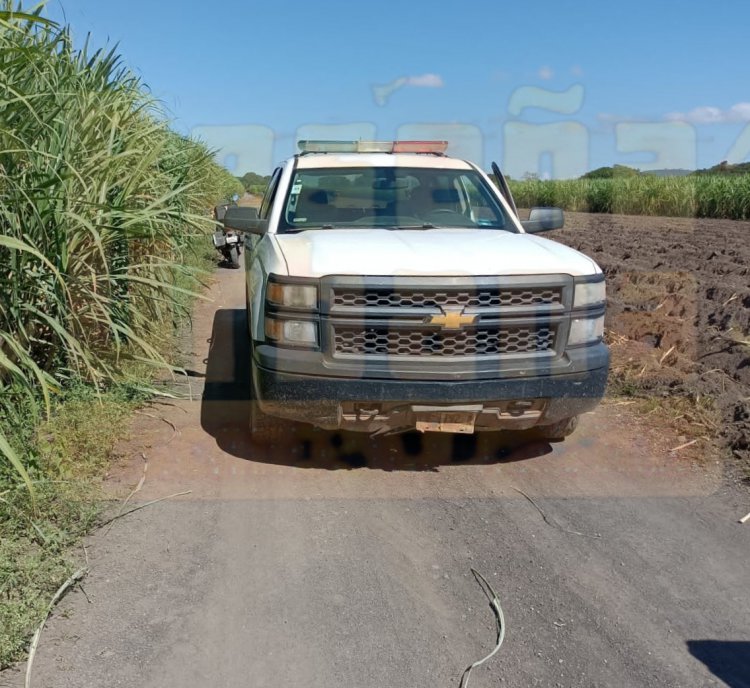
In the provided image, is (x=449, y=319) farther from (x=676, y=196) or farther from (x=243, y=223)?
(x=676, y=196)

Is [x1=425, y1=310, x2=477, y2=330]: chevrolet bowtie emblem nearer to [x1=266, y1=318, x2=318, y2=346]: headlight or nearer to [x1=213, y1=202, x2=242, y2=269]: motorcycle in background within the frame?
[x1=266, y1=318, x2=318, y2=346]: headlight

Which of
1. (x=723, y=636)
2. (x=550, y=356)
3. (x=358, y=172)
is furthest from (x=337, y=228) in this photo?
(x=723, y=636)

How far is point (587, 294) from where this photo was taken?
426cm

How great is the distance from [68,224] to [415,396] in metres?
2.42

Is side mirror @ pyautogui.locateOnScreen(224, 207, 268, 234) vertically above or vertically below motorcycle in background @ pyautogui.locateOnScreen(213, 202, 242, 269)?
above

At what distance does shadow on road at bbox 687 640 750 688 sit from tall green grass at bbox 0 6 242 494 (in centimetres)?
302

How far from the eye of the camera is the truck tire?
4848 mm

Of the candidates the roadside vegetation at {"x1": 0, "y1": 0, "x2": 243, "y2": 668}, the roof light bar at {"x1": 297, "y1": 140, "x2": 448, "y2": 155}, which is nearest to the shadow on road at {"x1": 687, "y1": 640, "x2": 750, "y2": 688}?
the roadside vegetation at {"x1": 0, "y1": 0, "x2": 243, "y2": 668}

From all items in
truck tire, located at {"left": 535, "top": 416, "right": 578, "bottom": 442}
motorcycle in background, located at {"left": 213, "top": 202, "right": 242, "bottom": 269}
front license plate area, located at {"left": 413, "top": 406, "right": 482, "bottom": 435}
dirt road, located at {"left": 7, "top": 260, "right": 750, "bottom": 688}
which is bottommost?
dirt road, located at {"left": 7, "top": 260, "right": 750, "bottom": 688}

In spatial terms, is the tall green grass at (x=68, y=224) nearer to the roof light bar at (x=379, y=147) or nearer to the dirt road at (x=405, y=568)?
the dirt road at (x=405, y=568)

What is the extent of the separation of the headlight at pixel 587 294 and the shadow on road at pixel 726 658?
191 cm

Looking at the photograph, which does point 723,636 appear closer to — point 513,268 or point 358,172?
point 513,268

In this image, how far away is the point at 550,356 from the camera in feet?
13.8

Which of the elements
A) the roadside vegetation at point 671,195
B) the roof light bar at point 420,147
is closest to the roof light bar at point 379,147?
the roof light bar at point 420,147
